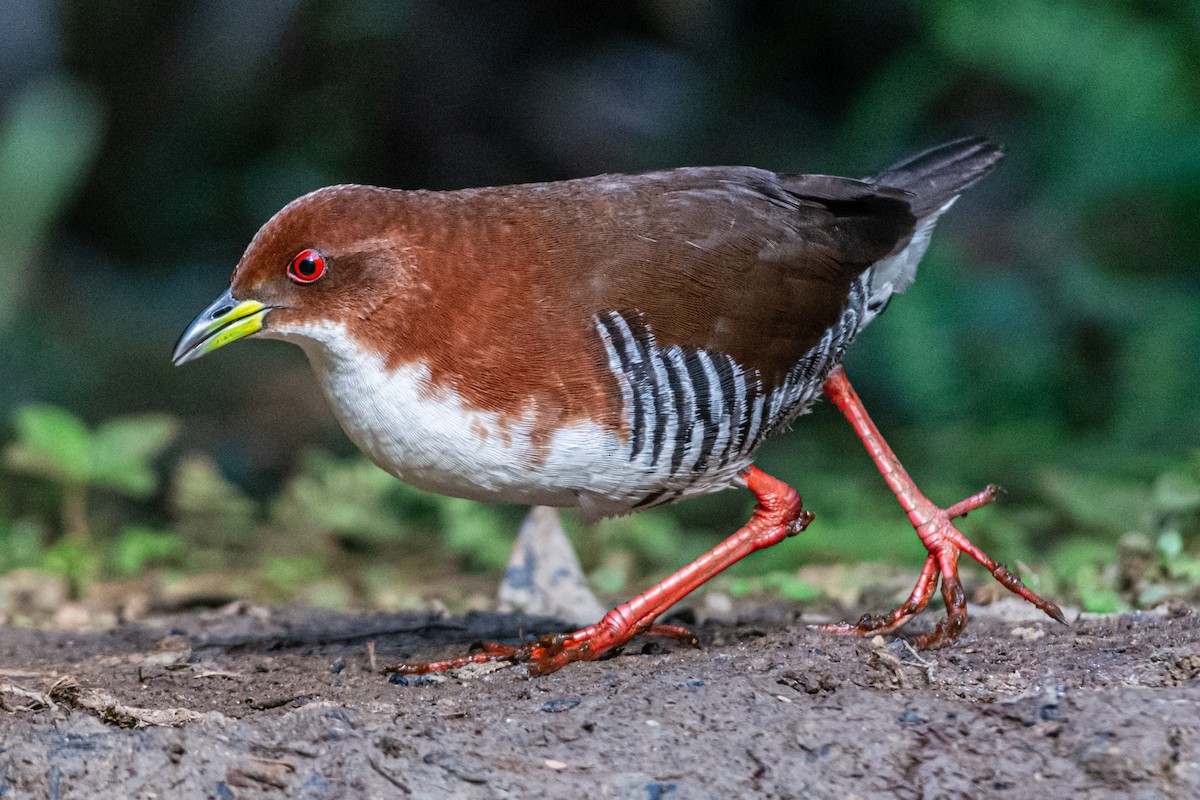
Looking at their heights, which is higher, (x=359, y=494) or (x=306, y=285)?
A: (x=306, y=285)

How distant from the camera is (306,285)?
3.69 meters

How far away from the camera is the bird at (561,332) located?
358 centimetres

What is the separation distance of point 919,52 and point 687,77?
1.72 meters

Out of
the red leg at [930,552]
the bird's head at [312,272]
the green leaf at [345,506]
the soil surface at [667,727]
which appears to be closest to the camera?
the soil surface at [667,727]

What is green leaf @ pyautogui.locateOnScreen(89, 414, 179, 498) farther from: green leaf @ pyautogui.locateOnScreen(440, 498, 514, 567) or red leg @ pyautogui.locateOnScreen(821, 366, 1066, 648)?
red leg @ pyautogui.locateOnScreen(821, 366, 1066, 648)

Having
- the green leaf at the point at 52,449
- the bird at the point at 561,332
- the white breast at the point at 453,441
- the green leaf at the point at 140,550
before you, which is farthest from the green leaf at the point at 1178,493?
the green leaf at the point at 52,449

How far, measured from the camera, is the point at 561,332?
3.61 meters

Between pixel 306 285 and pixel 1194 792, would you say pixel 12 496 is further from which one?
pixel 1194 792

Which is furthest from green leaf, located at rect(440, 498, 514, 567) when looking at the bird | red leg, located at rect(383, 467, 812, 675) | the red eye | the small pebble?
the small pebble

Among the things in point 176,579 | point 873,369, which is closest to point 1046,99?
point 873,369

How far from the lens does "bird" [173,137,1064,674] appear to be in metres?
3.58

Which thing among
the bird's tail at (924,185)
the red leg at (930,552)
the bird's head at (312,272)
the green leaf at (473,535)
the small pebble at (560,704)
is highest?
the bird's tail at (924,185)

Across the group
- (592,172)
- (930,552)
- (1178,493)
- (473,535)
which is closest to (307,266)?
(930,552)

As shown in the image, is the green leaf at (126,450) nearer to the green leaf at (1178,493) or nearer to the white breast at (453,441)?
the white breast at (453,441)
